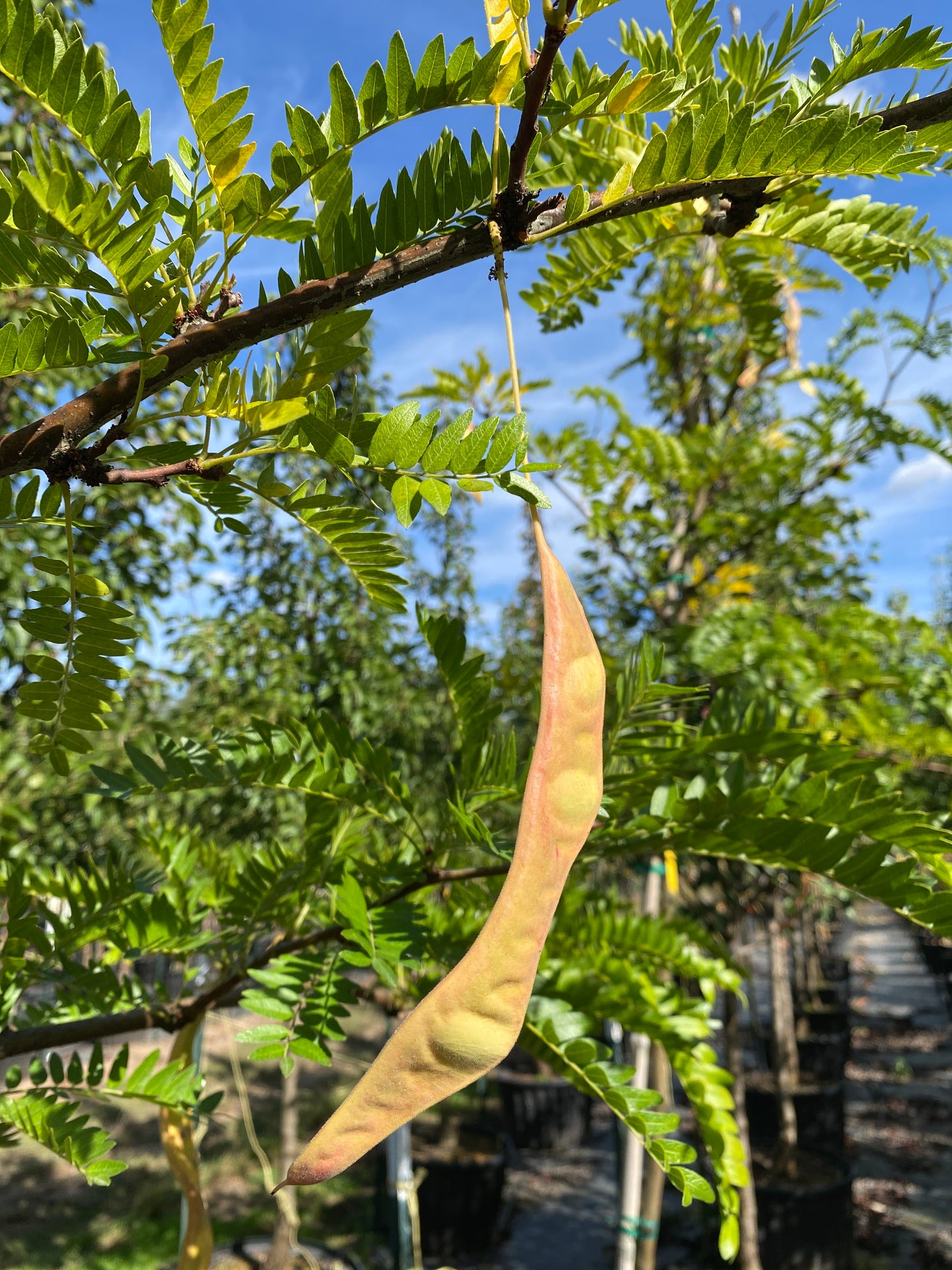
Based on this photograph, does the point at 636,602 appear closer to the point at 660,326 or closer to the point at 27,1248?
the point at 660,326

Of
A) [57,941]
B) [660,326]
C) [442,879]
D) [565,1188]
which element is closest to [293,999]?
[442,879]

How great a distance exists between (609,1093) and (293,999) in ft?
0.78

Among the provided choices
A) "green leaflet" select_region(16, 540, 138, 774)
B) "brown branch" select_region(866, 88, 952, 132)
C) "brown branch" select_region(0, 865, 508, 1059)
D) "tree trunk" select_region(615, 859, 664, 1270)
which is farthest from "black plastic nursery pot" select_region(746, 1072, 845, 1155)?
"brown branch" select_region(866, 88, 952, 132)

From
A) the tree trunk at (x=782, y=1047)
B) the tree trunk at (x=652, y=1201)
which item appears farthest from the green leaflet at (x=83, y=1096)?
the tree trunk at (x=782, y=1047)

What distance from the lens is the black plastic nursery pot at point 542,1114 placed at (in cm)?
419

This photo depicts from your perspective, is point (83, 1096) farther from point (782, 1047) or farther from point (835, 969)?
point (835, 969)

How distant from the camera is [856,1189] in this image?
3590 millimetres

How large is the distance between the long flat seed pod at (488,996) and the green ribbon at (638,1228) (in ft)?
5.66

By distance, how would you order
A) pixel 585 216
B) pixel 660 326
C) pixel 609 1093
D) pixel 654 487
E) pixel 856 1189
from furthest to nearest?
1. pixel 856 1189
2. pixel 660 326
3. pixel 654 487
4. pixel 609 1093
5. pixel 585 216

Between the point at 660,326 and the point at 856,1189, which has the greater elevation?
the point at 660,326

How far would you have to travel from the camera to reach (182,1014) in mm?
694

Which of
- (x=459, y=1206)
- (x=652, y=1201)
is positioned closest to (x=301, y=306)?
(x=652, y=1201)

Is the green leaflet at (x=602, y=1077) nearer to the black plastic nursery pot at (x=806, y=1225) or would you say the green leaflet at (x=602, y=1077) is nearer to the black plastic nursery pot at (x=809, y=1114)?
the black plastic nursery pot at (x=806, y=1225)

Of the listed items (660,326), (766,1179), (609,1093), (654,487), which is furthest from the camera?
(766,1179)
